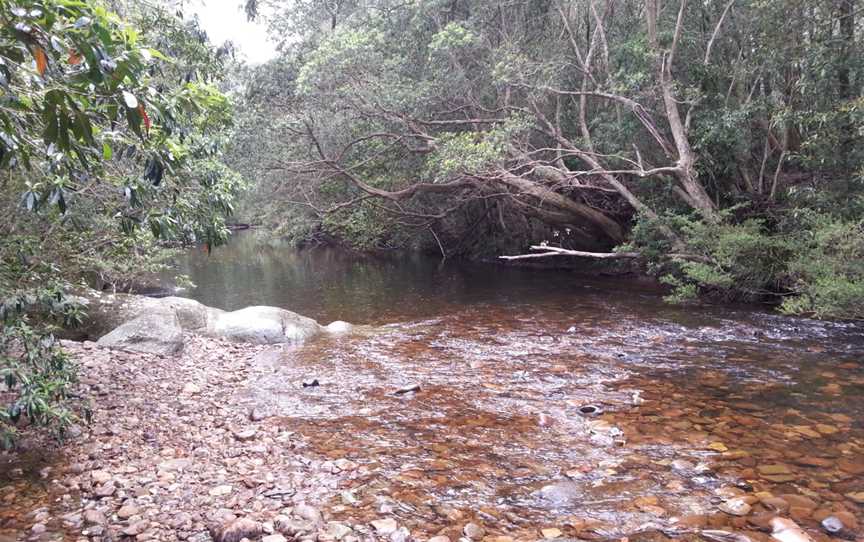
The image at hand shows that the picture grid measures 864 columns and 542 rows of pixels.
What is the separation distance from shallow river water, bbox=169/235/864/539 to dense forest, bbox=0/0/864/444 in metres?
1.49

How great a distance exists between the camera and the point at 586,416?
5.51 metres

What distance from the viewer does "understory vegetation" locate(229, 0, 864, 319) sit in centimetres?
948

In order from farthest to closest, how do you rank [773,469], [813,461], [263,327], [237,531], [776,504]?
[263,327]
[813,461]
[773,469]
[776,504]
[237,531]

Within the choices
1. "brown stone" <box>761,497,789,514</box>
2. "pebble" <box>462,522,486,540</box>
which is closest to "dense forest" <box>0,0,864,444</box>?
"pebble" <box>462,522,486,540</box>

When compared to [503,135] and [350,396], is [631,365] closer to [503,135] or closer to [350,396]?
[350,396]

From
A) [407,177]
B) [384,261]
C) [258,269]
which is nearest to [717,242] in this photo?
[407,177]

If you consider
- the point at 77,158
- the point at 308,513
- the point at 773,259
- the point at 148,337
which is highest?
the point at 77,158

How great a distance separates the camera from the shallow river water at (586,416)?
3.86 metres

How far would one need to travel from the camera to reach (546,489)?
4.10 metres

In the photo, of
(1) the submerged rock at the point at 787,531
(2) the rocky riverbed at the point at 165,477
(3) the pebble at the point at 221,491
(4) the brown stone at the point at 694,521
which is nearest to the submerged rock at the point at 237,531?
(2) the rocky riverbed at the point at 165,477

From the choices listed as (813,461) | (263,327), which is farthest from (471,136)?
(813,461)

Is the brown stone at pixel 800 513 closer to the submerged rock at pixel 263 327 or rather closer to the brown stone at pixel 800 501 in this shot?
the brown stone at pixel 800 501

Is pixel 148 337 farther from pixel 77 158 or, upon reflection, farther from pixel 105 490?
pixel 77 158

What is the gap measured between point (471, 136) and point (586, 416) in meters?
8.31
